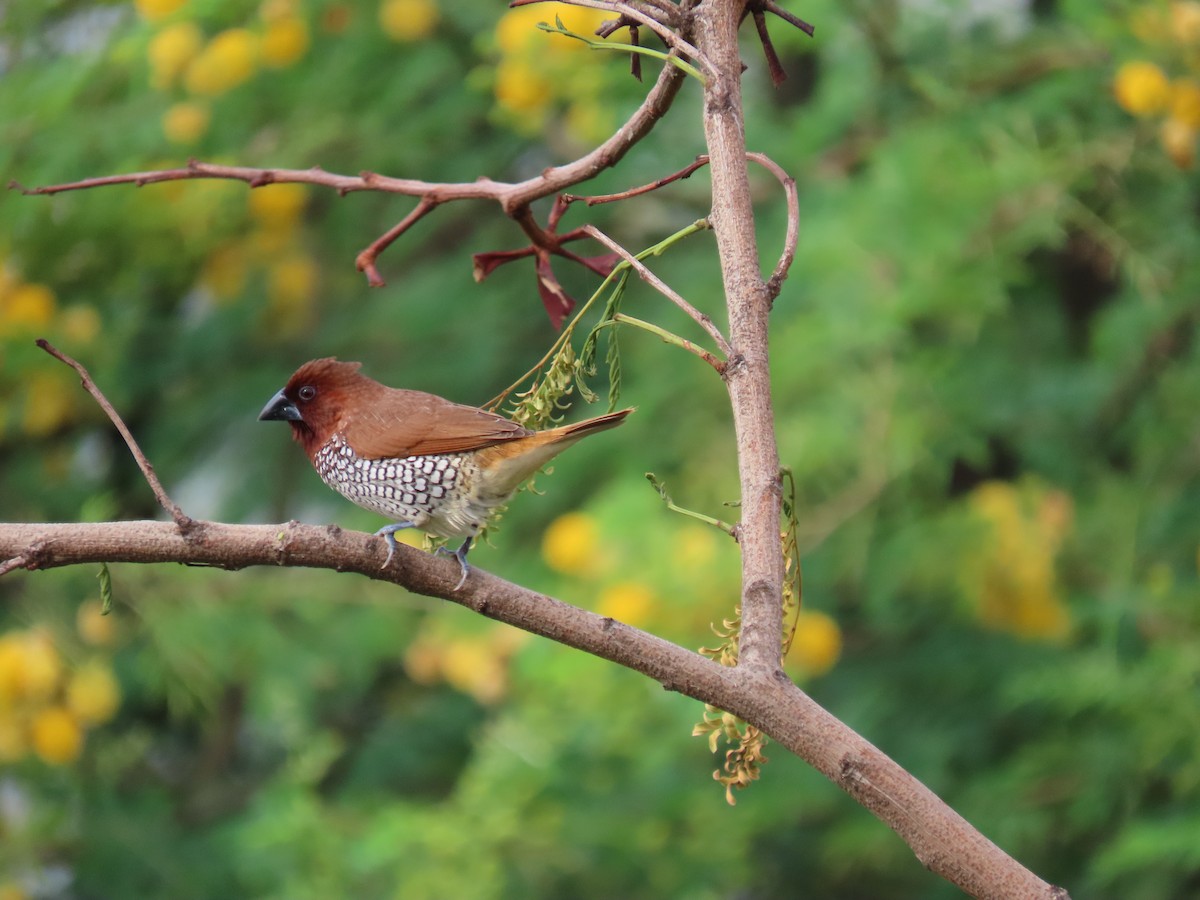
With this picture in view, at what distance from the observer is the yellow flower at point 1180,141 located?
4152 mm

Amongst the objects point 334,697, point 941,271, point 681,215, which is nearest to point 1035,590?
point 941,271

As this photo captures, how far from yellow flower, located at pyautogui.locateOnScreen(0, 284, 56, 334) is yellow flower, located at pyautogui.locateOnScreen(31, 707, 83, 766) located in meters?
1.23

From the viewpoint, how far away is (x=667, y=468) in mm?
5148

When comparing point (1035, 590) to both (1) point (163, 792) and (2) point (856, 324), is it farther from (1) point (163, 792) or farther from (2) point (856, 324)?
(1) point (163, 792)

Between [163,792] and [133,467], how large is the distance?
1326mm

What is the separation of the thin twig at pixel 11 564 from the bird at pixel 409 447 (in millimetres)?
843

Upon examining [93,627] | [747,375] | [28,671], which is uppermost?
[93,627]

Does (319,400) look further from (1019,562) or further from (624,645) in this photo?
(1019,562)

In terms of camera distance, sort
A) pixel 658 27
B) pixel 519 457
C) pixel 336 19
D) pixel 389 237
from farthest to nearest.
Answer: pixel 336 19 < pixel 519 457 < pixel 389 237 < pixel 658 27

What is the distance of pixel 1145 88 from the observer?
4.08m

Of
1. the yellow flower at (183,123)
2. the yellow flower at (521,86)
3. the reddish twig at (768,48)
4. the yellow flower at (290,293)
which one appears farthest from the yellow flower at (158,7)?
the reddish twig at (768,48)

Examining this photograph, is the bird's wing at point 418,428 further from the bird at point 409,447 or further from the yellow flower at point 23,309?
the yellow flower at point 23,309

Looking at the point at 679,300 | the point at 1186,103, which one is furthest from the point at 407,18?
the point at 679,300

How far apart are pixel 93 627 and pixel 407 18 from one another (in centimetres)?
248
